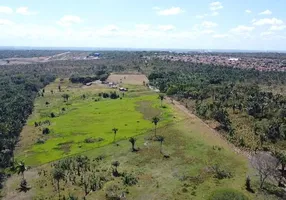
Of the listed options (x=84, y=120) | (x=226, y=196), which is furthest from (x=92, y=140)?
(x=226, y=196)

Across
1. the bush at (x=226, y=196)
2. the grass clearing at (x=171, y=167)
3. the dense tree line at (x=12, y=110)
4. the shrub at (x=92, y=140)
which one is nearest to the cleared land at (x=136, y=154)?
the grass clearing at (x=171, y=167)

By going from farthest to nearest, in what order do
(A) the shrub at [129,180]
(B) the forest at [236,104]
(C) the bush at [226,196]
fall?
(B) the forest at [236,104] → (A) the shrub at [129,180] → (C) the bush at [226,196]

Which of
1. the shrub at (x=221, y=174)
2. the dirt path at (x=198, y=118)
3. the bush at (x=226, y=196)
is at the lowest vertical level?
the shrub at (x=221, y=174)

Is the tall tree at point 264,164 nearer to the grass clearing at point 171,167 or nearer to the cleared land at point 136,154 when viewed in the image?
the cleared land at point 136,154

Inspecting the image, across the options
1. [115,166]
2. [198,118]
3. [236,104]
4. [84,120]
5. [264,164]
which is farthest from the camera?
[236,104]

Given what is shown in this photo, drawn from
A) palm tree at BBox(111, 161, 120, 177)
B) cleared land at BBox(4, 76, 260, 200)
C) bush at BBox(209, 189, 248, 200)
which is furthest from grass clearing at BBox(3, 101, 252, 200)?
bush at BBox(209, 189, 248, 200)

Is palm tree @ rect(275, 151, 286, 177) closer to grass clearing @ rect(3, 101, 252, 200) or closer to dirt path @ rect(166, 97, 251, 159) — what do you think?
grass clearing @ rect(3, 101, 252, 200)

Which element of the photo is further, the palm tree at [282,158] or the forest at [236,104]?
the forest at [236,104]

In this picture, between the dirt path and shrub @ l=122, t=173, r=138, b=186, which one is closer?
shrub @ l=122, t=173, r=138, b=186

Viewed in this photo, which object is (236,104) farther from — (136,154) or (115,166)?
(115,166)
